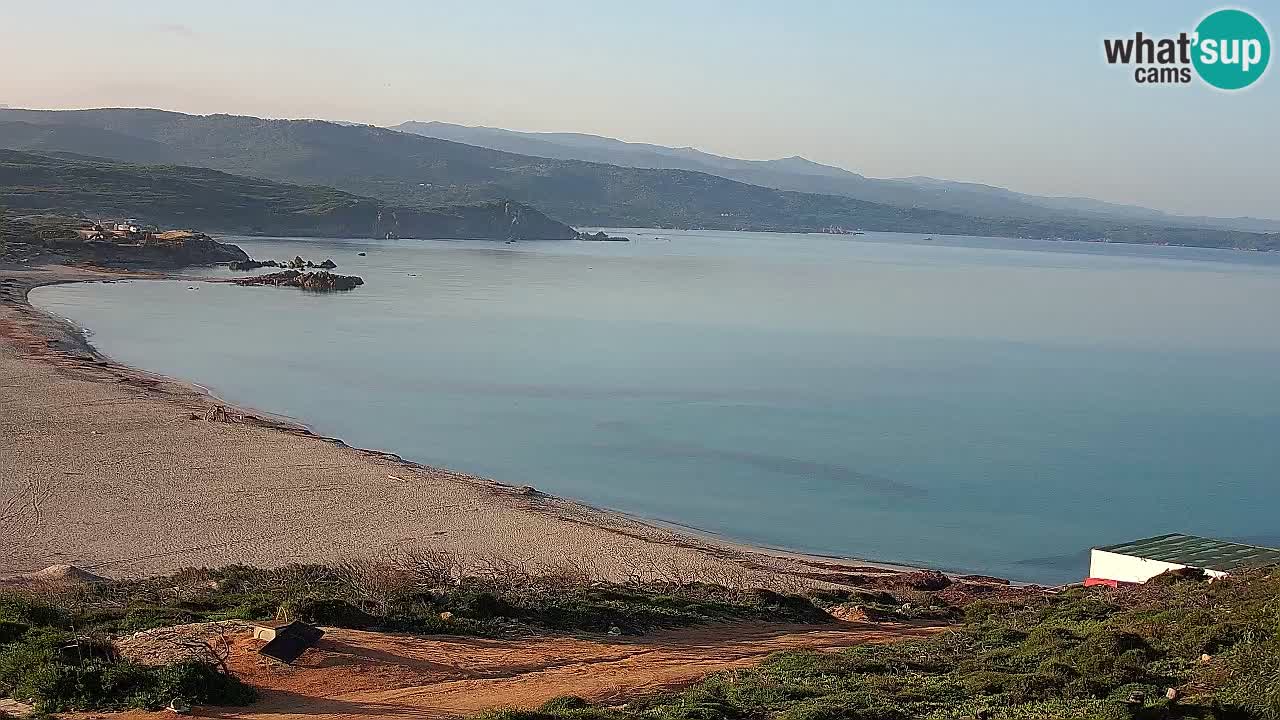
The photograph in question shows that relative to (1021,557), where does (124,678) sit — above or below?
above

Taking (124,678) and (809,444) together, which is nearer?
(124,678)

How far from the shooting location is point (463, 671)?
923cm

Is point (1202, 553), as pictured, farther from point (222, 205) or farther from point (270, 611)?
point (222, 205)

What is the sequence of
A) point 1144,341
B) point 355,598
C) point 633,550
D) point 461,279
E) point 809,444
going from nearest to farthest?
1. point 355,598
2. point 633,550
3. point 809,444
4. point 1144,341
5. point 461,279

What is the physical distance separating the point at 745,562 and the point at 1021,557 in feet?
18.5

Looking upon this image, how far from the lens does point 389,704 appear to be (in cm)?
822

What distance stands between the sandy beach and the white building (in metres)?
3.74

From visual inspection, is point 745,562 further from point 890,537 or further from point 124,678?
point 124,678

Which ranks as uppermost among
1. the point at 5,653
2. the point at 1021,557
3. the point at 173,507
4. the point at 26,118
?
Answer: the point at 26,118

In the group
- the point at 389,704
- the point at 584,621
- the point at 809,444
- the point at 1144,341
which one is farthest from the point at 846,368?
the point at 389,704

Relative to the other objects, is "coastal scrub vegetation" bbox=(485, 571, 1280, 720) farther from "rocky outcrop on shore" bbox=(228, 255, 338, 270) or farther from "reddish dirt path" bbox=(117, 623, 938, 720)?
"rocky outcrop on shore" bbox=(228, 255, 338, 270)

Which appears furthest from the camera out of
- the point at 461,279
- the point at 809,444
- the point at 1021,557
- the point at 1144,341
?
the point at 461,279

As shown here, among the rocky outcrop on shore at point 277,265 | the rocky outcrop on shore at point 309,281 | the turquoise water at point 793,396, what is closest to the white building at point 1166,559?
the turquoise water at point 793,396

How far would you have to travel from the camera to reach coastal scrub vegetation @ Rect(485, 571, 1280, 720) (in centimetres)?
738
